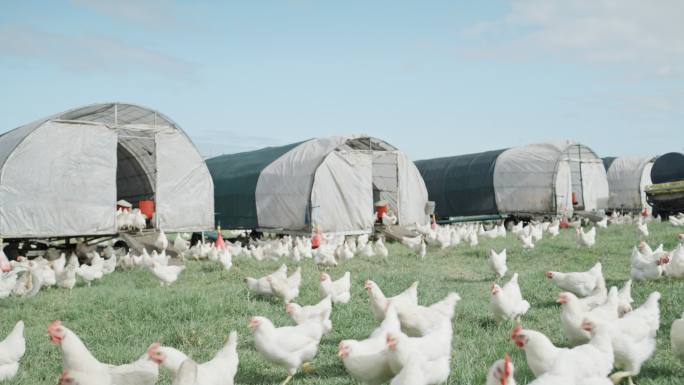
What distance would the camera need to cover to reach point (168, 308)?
8273 millimetres

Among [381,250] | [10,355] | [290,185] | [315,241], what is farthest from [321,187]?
[10,355]

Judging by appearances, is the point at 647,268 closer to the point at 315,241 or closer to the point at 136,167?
the point at 315,241

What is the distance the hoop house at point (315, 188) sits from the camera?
20844mm

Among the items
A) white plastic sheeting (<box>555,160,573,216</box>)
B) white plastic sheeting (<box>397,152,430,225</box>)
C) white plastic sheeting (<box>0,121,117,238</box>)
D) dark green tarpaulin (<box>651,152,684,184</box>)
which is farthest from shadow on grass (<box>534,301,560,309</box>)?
dark green tarpaulin (<box>651,152,684,184</box>)

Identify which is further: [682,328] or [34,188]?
[34,188]

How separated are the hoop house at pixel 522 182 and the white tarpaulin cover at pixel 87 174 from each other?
16.5 metres

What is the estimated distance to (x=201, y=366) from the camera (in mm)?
4441

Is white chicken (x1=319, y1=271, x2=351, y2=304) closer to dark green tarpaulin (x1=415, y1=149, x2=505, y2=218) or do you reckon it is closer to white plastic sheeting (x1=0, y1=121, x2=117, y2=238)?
white plastic sheeting (x1=0, y1=121, x2=117, y2=238)

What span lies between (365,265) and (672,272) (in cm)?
680

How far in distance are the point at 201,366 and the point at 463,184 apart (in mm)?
28322

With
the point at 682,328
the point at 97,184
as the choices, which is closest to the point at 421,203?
the point at 97,184

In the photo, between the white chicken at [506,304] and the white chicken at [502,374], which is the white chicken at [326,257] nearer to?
the white chicken at [506,304]

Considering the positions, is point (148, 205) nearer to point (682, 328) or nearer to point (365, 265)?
point (365, 265)

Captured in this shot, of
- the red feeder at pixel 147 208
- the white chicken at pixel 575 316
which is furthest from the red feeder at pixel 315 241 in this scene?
the white chicken at pixel 575 316
